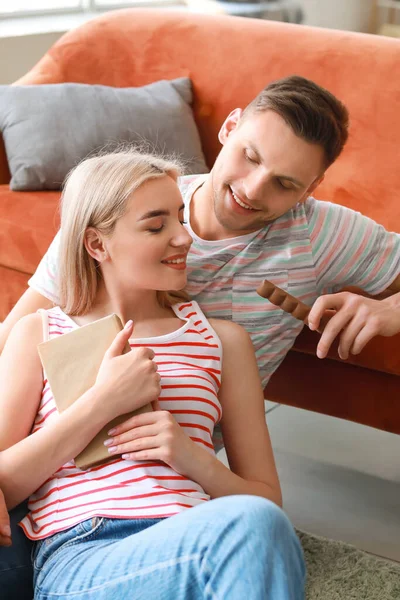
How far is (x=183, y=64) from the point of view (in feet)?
9.51

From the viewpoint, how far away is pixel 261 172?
5.18 feet

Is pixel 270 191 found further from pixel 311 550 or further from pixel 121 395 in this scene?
pixel 311 550

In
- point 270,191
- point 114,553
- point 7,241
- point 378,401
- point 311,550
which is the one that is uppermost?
point 270,191

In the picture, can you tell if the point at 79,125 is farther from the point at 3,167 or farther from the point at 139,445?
the point at 139,445

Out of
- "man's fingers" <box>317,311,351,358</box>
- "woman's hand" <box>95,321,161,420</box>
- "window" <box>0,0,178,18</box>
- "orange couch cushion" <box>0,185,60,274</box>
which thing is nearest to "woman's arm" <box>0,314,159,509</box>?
"woman's hand" <box>95,321,161,420</box>

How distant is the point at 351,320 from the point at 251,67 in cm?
144

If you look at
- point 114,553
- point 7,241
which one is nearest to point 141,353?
point 114,553

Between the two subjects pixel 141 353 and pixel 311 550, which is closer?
pixel 141 353

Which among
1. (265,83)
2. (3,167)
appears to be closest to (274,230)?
(265,83)

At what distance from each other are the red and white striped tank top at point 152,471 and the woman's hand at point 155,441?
0.10 feet

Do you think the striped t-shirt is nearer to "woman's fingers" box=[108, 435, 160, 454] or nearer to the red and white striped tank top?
the red and white striped tank top

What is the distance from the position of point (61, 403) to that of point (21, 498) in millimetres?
152

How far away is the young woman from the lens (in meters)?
1.07

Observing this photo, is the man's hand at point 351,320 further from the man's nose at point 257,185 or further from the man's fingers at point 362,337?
the man's nose at point 257,185
